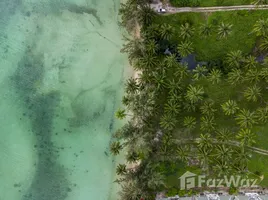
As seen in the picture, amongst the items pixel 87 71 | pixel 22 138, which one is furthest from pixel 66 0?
pixel 22 138

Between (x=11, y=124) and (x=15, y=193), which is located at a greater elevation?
(x=11, y=124)

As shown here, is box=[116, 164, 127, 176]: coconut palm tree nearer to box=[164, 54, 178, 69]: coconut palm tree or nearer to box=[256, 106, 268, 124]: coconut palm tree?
box=[164, 54, 178, 69]: coconut palm tree

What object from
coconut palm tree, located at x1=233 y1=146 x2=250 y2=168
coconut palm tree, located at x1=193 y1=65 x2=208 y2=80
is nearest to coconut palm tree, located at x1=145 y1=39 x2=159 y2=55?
coconut palm tree, located at x1=193 y1=65 x2=208 y2=80

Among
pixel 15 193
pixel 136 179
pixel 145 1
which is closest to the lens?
pixel 136 179

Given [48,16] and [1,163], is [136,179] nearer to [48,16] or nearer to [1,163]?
[1,163]

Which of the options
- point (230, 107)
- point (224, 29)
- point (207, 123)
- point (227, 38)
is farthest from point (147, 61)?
point (227, 38)

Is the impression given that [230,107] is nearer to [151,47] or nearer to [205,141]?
[205,141]

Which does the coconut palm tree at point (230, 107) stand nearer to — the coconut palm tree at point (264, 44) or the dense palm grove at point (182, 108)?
the dense palm grove at point (182, 108)

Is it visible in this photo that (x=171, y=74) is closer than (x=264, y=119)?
No
